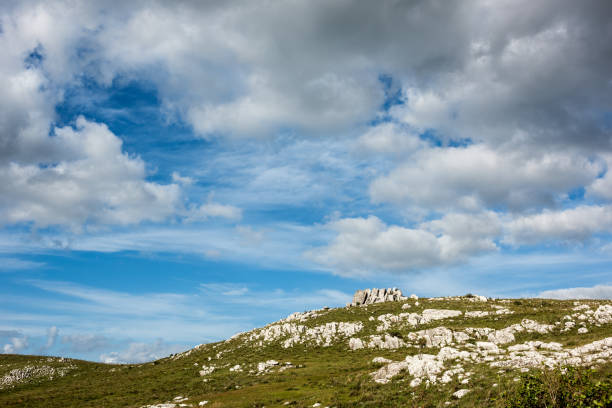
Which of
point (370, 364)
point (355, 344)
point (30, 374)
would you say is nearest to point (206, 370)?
point (355, 344)

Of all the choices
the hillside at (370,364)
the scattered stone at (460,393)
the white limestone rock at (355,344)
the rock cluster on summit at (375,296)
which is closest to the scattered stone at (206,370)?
Answer: the hillside at (370,364)

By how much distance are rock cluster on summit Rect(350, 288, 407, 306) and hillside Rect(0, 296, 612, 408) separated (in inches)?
820

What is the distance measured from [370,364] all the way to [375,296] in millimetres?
86133

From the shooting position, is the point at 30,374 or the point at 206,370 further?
the point at 30,374

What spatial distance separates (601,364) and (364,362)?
3884cm

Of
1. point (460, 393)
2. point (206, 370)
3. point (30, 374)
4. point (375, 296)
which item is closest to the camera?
point (460, 393)

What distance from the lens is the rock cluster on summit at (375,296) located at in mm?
140538

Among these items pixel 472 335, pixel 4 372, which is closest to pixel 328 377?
pixel 472 335

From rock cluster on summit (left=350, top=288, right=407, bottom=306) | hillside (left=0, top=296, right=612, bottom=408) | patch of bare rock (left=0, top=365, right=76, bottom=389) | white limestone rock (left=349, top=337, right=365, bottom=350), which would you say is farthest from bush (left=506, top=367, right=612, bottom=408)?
patch of bare rock (left=0, top=365, right=76, bottom=389)

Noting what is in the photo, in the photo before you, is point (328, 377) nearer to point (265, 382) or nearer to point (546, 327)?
point (265, 382)

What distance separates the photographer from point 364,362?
66.2 meters

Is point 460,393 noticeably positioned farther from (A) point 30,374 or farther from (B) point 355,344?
(A) point 30,374

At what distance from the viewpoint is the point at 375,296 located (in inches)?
5733

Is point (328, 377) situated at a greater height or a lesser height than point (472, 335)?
lesser
